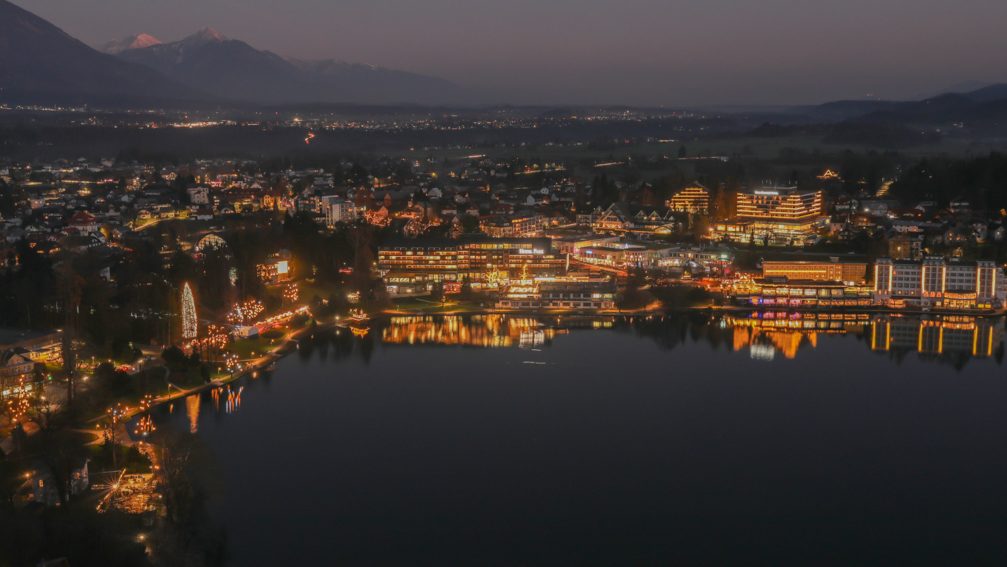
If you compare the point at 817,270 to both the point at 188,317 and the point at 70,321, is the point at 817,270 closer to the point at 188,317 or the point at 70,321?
the point at 188,317

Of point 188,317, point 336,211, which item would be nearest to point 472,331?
point 188,317

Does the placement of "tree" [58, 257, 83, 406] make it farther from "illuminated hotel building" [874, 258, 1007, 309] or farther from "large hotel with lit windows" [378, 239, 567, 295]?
"illuminated hotel building" [874, 258, 1007, 309]

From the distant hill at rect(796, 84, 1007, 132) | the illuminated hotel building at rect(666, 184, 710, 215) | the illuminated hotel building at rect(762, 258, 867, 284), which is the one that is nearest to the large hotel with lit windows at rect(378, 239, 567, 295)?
the illuminated hotel building at rect(762, 258, 867, 284)

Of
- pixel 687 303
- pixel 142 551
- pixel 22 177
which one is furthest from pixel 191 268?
pixel 22 177

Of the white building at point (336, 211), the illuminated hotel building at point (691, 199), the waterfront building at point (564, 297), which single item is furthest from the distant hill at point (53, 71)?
the waterfront building at point (564, 297)

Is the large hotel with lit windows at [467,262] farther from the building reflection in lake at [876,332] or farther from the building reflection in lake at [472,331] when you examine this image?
the building reflection in lake at [876,332]

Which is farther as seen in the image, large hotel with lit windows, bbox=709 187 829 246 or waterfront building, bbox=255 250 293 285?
large hotel with lit windows, bbox=709 187 829 246
